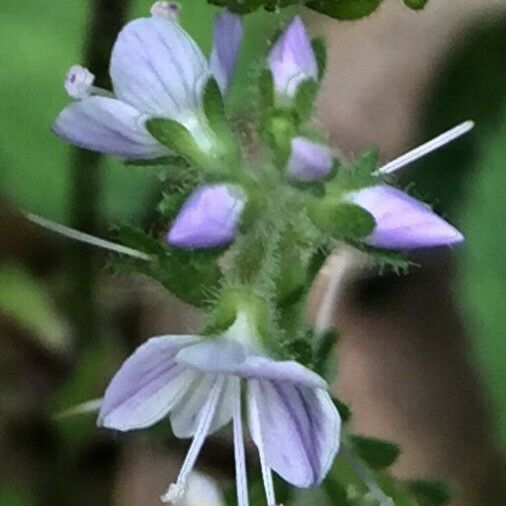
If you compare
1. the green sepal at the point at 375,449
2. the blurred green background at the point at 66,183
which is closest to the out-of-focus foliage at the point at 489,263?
the blurred green background at the point at 66,183

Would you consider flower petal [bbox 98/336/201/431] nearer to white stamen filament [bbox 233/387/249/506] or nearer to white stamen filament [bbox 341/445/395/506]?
white stamen filament [bbox 233/387/249/506]

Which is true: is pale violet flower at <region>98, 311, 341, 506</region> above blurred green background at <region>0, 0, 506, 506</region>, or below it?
above

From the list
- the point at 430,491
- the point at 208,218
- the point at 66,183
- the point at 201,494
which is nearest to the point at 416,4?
the point at 208,218

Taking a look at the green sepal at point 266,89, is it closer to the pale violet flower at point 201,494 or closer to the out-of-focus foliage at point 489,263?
the pale violet flower at point 201,494

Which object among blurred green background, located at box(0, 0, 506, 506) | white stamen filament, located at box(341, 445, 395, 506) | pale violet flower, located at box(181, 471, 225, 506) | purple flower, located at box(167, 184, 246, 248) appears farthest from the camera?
Result: blurred green background, located at box(0, 0, 506, 506)

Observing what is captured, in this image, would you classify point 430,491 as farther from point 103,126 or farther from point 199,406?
point 103,126

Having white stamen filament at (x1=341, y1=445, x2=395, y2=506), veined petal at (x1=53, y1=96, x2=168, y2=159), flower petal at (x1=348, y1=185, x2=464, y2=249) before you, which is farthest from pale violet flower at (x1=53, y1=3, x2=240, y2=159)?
white stamen filament at (x1=341, y1=445, x2=395, y2=506)
